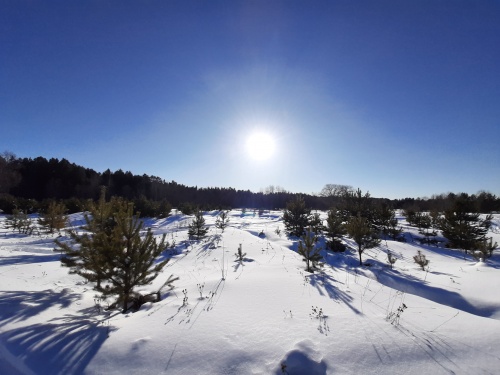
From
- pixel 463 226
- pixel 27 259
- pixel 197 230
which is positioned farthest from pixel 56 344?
pixel 463 226

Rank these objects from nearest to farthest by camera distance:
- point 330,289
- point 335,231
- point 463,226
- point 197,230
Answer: point 330,289 → point 335,231 → point 197,230 → point 463,226

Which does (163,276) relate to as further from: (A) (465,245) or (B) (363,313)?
(A) (465,245)

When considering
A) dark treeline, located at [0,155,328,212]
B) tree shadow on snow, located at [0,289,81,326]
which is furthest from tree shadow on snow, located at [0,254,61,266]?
dark treeline, located at [0,155,328,212]

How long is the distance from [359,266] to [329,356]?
9198mm

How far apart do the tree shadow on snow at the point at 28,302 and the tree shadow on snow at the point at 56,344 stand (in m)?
0.63

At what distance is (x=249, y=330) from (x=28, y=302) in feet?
14.2

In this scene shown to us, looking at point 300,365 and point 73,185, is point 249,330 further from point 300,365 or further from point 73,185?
point 73,185

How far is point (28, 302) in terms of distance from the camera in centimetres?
477

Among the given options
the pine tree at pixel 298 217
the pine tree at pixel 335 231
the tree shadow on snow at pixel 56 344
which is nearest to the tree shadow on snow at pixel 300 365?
the tree shadow on snow at pixel 56 344

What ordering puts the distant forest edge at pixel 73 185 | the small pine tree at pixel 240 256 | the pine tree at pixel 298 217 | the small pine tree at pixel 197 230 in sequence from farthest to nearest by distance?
the distant forest edge at pixel 73 185 < the pine tree at pixel 298 217 < the small pine tree at pixel 197 230 < the small pine tree at pixel 240 256

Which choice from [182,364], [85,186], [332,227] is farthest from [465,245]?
[85,186]

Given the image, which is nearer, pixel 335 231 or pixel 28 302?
pixel 28 302

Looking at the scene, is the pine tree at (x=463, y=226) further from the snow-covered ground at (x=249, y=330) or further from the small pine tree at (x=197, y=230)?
the small pine tree at (x=197, y=230)

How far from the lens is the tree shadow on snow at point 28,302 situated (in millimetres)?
→ 4121
